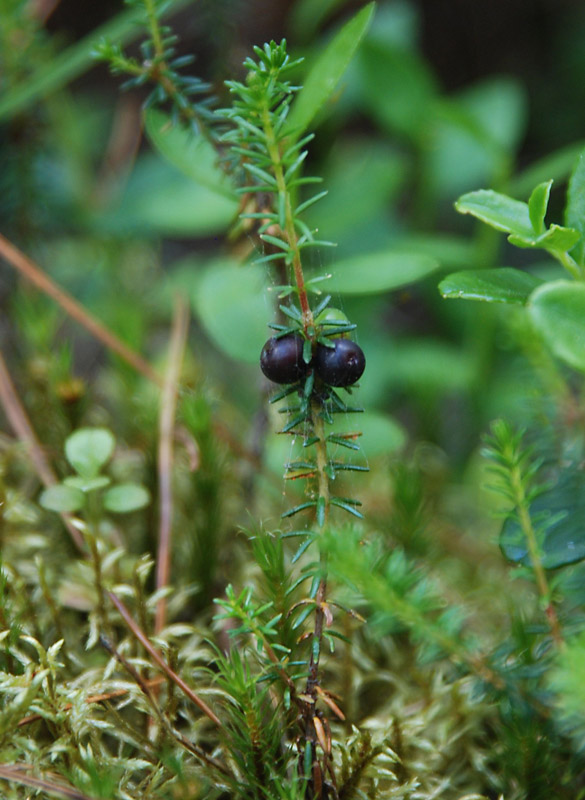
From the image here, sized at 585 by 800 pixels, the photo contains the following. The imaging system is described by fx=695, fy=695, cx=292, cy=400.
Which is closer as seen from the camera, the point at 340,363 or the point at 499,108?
the point at 340,363

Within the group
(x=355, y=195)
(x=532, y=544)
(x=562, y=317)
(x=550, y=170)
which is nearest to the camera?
(x=562, y=317)

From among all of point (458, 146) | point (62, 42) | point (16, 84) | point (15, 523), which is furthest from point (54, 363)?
point (62, 42)

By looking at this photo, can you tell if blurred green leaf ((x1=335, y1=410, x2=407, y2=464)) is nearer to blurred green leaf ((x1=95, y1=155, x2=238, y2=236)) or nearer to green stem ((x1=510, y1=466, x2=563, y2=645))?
green stem ((x1=510, y1=466, x2=563, y2=645))

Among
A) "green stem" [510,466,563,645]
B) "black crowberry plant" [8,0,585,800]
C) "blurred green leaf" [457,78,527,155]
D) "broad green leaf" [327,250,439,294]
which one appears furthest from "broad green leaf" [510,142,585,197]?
"green stem" [510,466,563,645]

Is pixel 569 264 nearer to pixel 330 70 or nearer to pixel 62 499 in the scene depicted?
pixel 330 70

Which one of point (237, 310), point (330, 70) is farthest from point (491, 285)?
point (237, 310)

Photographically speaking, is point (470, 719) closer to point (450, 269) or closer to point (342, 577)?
point (342, 577)
